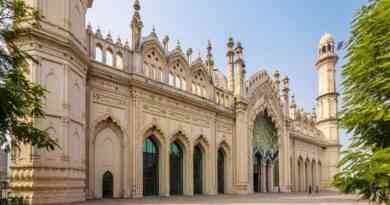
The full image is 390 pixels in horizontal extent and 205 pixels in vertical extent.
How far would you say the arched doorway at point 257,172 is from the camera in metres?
33.2

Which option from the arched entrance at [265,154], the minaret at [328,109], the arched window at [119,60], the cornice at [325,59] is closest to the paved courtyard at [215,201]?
the arched window at [119,60]

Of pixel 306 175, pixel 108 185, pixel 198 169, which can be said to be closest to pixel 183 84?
pixel 198 169

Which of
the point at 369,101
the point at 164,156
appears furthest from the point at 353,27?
the point at 164,156

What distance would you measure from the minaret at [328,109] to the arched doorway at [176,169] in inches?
1100

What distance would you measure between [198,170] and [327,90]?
1081 inches

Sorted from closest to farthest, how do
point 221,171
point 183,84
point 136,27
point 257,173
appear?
A: point 136,27 < point 183,84 < point 221,171 < point 257,173

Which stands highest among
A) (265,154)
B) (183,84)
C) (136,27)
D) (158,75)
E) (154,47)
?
(136,27)

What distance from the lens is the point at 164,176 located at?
23031 millimetres

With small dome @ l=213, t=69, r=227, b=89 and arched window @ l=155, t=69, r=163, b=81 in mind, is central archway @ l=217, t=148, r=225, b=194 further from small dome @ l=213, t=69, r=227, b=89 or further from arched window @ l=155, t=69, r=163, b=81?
arched window @ l=155, t=69, r=163, b=81

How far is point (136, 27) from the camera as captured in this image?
2216 cm

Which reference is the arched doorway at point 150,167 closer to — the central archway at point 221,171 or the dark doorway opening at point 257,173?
the central archway at point 221,171

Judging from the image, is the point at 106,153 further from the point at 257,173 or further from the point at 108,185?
the point at 257,173

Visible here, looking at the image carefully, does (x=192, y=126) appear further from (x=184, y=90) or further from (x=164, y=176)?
(x=164, y=176)

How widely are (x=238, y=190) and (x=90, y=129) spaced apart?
14.3m
